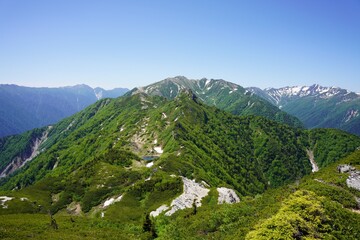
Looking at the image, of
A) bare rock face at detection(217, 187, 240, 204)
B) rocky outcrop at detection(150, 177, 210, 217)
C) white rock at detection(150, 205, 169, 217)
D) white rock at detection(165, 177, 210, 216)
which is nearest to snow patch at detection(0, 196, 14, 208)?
white rock at detection(150, 205, 169, 217)

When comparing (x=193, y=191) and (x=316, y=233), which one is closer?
(x=316, y=233)

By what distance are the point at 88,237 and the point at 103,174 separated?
80.2 meters

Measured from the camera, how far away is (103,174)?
13438 centimetres

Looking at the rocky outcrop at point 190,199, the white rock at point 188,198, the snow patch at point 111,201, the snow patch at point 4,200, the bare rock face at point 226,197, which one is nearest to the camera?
the rocky outcrop at point 190,199

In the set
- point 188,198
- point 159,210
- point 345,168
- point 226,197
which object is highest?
point 345,168

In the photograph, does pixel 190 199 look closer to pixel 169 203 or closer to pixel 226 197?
pixel 169 203

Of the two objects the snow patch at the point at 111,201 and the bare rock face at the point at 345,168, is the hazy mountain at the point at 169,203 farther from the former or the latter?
the bare rock face at the point at 345,168

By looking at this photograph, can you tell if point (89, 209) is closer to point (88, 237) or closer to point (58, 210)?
point (58, 210)

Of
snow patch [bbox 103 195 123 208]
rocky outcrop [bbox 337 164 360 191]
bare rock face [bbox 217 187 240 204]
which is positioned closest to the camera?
rocky outcrop [bbox 337 164 360 191]

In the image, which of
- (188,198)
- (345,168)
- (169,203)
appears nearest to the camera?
(345,168)

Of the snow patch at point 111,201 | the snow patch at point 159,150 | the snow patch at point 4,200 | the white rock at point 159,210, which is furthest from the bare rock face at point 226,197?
the snow patch at point 159,150

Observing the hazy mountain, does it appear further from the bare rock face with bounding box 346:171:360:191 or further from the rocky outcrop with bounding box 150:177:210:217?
the bare rock face with bounding box 346:171:360:191

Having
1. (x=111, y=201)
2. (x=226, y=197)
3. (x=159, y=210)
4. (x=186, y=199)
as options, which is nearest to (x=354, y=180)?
(x=226, y=197)

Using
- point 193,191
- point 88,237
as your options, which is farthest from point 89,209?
point 88,237
